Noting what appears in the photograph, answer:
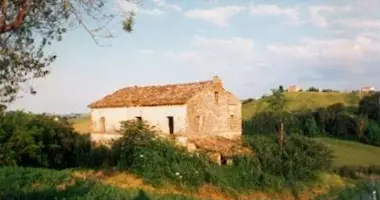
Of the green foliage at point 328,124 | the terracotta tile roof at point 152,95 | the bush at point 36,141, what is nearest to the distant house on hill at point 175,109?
the terracotta tile roof at point 152,95

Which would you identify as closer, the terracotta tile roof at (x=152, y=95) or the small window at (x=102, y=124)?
the terracotta tile roof at (x=152, y=95)

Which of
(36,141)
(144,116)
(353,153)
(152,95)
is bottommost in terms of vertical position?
(353,153)

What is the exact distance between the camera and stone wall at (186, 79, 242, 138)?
32719mm

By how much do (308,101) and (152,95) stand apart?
37586mm

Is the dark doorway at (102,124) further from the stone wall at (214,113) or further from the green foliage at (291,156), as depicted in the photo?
the green foliage at (291,156)

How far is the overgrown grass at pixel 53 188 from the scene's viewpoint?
1513 cm

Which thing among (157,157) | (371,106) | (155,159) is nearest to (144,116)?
(157,157)

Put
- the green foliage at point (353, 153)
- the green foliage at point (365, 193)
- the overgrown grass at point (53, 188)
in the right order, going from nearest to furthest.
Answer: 1. the green foliage at point (365, 193)
2. the overgrown grass at point (53, 188)
3. the green foliage at point (353, 153)

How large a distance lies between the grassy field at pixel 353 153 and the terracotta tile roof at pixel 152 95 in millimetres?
17481

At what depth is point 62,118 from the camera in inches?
1640

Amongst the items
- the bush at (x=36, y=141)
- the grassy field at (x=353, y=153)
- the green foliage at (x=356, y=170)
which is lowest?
the green foliage at (x=356, y=170)

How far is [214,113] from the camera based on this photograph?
113 feet

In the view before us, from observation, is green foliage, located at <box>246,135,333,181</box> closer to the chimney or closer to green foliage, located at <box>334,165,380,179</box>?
the chimney

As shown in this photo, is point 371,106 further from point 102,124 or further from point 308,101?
point 102,124
